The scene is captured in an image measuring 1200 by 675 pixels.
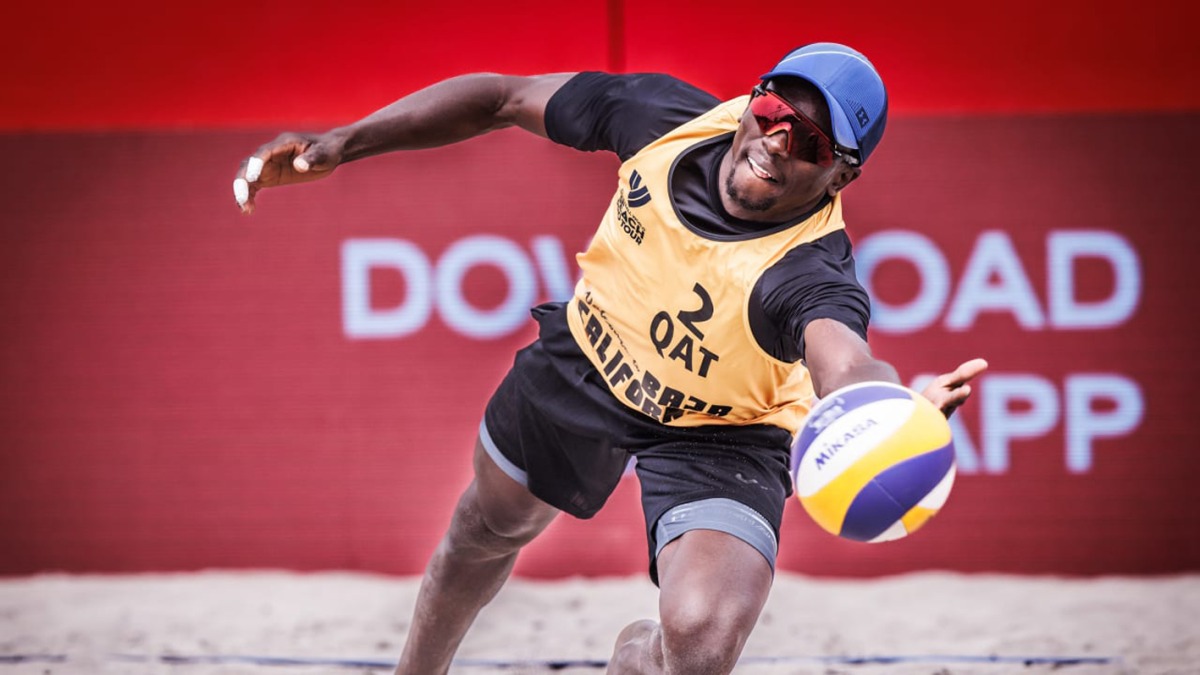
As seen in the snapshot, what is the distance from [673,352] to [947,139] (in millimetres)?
2908

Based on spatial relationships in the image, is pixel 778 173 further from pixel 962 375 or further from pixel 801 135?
pixel 962 375

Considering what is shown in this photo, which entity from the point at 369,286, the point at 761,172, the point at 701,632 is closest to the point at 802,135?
the point at 761,172

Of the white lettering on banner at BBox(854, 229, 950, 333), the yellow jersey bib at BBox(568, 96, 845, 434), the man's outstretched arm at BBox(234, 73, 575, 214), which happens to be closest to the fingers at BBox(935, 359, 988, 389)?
the yellow jersey bib at BBox(568, 96, 845, 434)

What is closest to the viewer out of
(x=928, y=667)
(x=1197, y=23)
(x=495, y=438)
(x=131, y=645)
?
(x=495, y=438)

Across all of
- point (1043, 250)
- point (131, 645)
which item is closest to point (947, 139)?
point (1043, 250)

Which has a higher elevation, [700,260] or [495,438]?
[700,260]

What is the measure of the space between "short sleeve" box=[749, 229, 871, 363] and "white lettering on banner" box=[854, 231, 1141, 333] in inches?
105

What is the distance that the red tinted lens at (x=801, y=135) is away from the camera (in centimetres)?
268

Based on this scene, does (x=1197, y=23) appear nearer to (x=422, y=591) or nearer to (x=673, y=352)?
(x=673, y=352)

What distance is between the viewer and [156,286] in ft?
17.8

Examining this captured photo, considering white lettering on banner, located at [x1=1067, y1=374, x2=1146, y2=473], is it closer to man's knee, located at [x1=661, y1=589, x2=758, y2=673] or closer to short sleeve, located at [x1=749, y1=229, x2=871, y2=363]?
short sleeve, located at [x1=749, y1=229, x2=871, y2=363]

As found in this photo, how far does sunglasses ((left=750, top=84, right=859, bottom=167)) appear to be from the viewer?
2.68m

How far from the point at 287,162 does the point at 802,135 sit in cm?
118

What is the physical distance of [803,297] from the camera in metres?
2.52
